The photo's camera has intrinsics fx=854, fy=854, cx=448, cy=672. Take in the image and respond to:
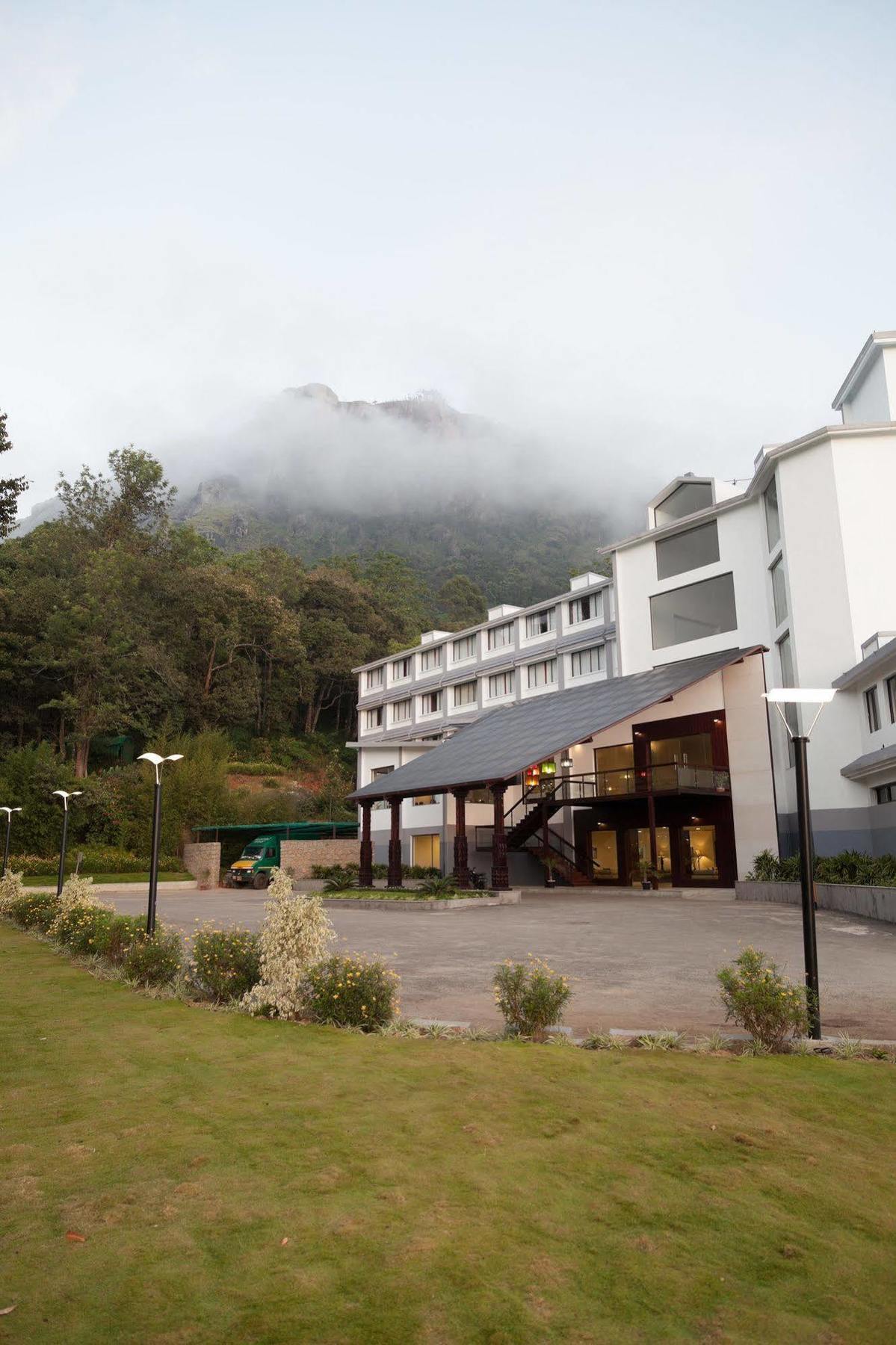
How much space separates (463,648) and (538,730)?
25.0 metres

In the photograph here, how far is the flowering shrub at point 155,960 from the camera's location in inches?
440

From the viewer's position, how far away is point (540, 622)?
159ft

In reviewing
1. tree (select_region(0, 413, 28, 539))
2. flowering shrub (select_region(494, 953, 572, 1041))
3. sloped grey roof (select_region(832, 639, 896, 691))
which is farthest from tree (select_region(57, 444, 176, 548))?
flowering shrub (select_region(494, 953, 572, 1041))

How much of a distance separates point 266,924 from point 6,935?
12342mm

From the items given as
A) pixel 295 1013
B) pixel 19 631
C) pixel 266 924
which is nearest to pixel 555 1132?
pixel 295 1013

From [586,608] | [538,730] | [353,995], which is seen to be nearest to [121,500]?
[586,608]

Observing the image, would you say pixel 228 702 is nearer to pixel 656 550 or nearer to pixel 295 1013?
pixel 656 550

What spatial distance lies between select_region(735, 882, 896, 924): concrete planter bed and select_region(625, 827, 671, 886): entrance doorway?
→ 544 cm

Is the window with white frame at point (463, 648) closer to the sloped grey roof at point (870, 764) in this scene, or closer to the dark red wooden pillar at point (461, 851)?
the dark red wooden pillar at point (461, 851)

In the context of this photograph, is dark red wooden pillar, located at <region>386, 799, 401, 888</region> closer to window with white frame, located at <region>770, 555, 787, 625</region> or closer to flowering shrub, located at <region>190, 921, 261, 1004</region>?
window with white frame, located at <region>770, 555, 787, 625</region>

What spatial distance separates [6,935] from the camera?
18.9 metres

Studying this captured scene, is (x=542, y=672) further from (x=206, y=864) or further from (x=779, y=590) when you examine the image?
(x=206, y=864)

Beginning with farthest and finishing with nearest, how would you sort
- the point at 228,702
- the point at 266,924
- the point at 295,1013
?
the point at 228,702 → the point at 266,924 → the point at 295,1013

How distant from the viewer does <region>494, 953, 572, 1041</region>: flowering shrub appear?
26.0 feet
